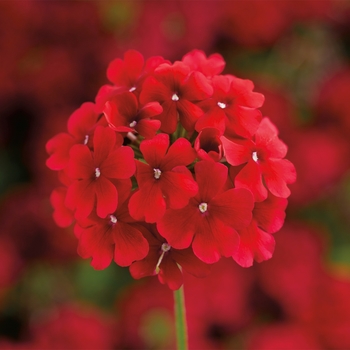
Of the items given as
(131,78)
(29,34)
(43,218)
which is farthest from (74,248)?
(131,78)

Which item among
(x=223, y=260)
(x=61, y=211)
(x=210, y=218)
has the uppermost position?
(x=210, y=218)

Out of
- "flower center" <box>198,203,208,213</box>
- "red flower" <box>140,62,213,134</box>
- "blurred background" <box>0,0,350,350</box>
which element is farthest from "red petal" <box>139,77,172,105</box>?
"blurred background" <box>0,0,350,350</box>

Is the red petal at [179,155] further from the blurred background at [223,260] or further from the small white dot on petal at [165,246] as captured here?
the blurred background at [223,260]

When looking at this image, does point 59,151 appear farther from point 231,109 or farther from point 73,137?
point 231,109

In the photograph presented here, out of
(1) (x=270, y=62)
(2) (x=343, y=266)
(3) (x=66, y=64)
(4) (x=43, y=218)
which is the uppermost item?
(1) (x=270, y=62)

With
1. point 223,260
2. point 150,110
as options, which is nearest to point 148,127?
point 150,110

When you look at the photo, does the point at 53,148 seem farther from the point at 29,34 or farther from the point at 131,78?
the point at 29,34

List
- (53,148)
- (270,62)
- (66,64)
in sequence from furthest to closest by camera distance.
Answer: (270,62), (66,64), (53,148)
